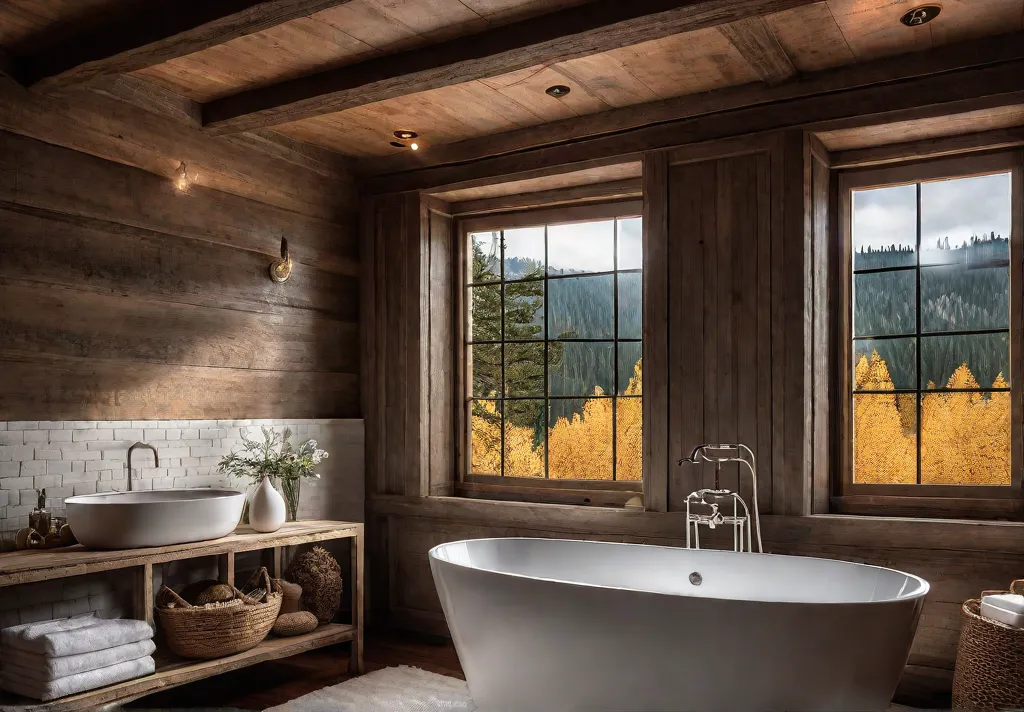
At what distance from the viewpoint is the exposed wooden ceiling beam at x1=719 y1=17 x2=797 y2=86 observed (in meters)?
2.94

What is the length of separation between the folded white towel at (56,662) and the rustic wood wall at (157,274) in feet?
2.80

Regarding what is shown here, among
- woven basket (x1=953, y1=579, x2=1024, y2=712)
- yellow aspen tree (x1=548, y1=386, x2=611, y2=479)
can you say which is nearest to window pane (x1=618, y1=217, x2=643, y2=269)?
yellow aspen tree (x1=548, y1=386, x2=611, y2=479)

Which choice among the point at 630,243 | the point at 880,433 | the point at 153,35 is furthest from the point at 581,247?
the point at 153,35

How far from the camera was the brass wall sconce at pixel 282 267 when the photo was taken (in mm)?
4160

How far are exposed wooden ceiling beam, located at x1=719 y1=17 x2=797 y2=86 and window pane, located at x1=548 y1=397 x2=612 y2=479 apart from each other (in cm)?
167

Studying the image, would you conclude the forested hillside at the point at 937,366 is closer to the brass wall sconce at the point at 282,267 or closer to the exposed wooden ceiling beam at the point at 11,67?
the brass wall sconce at the point at 282,267

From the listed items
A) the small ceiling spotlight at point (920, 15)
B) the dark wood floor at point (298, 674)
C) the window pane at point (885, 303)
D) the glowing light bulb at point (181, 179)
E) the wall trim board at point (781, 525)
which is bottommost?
the dark wood floor at point (298, 674)

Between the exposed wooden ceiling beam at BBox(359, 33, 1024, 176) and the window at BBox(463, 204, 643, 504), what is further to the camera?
the window at BBox(463, 204, 643, 504)

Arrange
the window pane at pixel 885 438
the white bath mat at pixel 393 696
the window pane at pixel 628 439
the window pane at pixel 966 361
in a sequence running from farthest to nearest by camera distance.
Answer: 1. the window pane at pixel 628 439
2. the window pane at pixel 885 438
3. the window pane at pixel 966 361
4. the white bath mat at pixel 393 696

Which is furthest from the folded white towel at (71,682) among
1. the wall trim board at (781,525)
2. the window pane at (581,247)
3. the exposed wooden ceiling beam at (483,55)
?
the window pane at (581,247)

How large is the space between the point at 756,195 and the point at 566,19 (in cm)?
124

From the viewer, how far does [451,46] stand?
10.2 ft

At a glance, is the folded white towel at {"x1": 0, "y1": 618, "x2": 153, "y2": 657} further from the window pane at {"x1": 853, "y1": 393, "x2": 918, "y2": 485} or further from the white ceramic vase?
the window pane at {"x1": 853, "y1": 393, "x2": 918, "y2": 485}

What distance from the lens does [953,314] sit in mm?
3521
